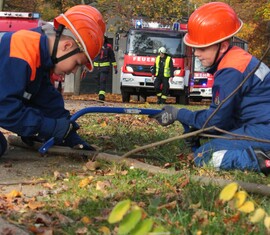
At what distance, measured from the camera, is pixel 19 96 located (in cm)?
396

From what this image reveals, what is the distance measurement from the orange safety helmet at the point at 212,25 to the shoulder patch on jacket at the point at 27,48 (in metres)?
1.35

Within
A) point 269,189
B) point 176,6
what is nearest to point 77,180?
point 269,189

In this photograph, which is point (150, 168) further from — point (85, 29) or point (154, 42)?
point (154, 42)

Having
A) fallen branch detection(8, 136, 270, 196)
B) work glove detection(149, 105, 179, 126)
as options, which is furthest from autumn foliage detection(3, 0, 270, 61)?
fallen branch detection(8, 136, 270, 196)

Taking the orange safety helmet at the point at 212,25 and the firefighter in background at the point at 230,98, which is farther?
the orange safety helmet at the point at 212,25

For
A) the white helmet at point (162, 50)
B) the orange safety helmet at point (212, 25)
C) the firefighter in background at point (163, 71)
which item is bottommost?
the firefighter in background at point (163, 71)

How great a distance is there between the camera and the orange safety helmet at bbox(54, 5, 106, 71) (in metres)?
4.06

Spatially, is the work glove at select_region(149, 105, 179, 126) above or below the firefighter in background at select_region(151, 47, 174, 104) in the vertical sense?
above

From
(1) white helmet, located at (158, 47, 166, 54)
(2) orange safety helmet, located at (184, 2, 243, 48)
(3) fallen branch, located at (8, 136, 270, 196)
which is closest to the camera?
(3) fallen branch, located at (8, 136, 270, 196)

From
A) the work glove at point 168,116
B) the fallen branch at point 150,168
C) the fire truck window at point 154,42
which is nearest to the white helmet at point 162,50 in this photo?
the fire truck window at point 154,42

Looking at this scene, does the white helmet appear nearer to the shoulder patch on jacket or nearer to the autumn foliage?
the autumn foliage

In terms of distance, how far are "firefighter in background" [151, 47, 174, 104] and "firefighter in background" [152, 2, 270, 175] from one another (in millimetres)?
13659

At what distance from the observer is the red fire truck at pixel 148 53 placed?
1912 cm

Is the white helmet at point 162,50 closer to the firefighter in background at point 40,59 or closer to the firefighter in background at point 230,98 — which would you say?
the firefighter in background at point 230,98
